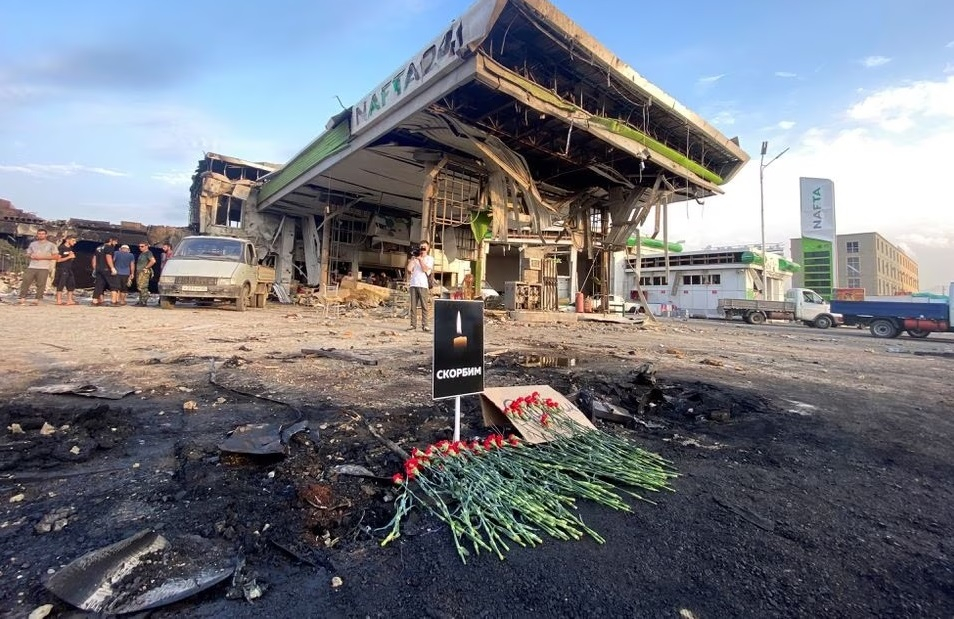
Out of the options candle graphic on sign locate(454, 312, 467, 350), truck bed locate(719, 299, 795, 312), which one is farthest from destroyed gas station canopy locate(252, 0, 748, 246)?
truck bed locate(719, 299, 795, 312)

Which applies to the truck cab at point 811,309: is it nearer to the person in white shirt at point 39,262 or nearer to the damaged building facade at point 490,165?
the damaged building facade at point 490,165

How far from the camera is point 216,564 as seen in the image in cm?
153

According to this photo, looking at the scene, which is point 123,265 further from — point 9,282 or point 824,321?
point 824,321

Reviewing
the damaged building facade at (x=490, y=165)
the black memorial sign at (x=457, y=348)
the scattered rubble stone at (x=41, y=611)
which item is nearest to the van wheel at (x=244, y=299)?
the damaged building facade at (x=490, y=165)

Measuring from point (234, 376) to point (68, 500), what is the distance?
8.15 feet

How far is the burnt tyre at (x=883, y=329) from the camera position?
17328 millimetres

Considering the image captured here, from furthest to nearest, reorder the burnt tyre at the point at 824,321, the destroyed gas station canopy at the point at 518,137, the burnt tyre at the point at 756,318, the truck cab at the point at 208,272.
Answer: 1. the burnt tyre at the point at 756,318
2. the burnt tyre at the point at 824,321
3. the truck cab at the point at 208,272
4. the destroyed gas station canopy at the point at 518,137

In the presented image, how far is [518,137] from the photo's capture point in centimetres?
1066

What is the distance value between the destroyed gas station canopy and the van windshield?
373 cm

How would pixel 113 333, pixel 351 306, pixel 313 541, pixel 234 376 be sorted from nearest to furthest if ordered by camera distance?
pixel 313 541
pixel 234 376
pixel 113 333
pixel 351 306

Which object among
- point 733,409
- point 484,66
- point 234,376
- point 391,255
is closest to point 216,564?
point 234,376

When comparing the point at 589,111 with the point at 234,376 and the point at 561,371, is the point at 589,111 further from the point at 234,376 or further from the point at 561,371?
the point at 234,376

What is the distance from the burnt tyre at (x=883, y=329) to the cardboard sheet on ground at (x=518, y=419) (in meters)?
21.5

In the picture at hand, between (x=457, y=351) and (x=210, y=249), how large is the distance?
11541mm
